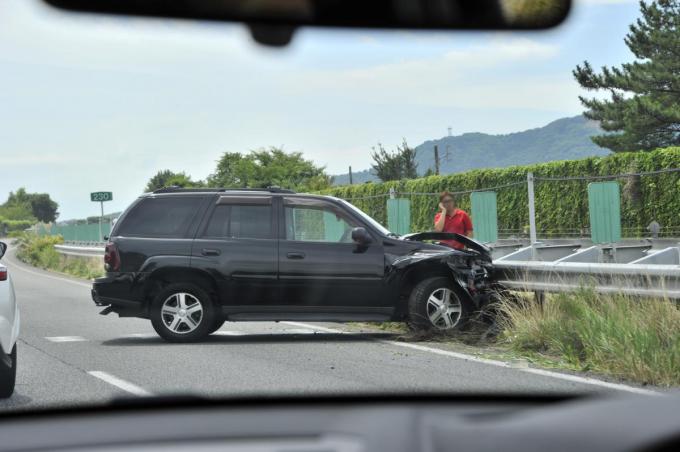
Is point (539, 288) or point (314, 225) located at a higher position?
point (314, 225)

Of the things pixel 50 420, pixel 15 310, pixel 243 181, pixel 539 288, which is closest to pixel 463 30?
pixel 50 420

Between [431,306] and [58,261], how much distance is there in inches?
1317

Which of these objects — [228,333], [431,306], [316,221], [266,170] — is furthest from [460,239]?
[266,170]

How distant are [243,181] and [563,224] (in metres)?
61.8

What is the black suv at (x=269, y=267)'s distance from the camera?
39.8 ft

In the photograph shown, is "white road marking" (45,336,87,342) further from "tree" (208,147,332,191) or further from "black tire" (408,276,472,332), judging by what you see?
"tree" (208,147,332,191)

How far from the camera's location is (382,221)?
107 ft

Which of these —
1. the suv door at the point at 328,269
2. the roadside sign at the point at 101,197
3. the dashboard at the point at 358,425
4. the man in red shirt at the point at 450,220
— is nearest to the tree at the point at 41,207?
the roadside sign at the point at 101,197

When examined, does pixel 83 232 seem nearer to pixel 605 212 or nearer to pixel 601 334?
pixel 605 212

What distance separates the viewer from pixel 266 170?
314ft

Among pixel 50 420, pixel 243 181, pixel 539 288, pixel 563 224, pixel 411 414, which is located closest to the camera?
pixel 411 414

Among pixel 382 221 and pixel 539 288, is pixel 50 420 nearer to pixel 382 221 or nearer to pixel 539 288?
pixel 539 288

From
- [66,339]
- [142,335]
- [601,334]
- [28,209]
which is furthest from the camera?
[28,209]

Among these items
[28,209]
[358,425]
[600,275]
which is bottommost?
[600,275]
